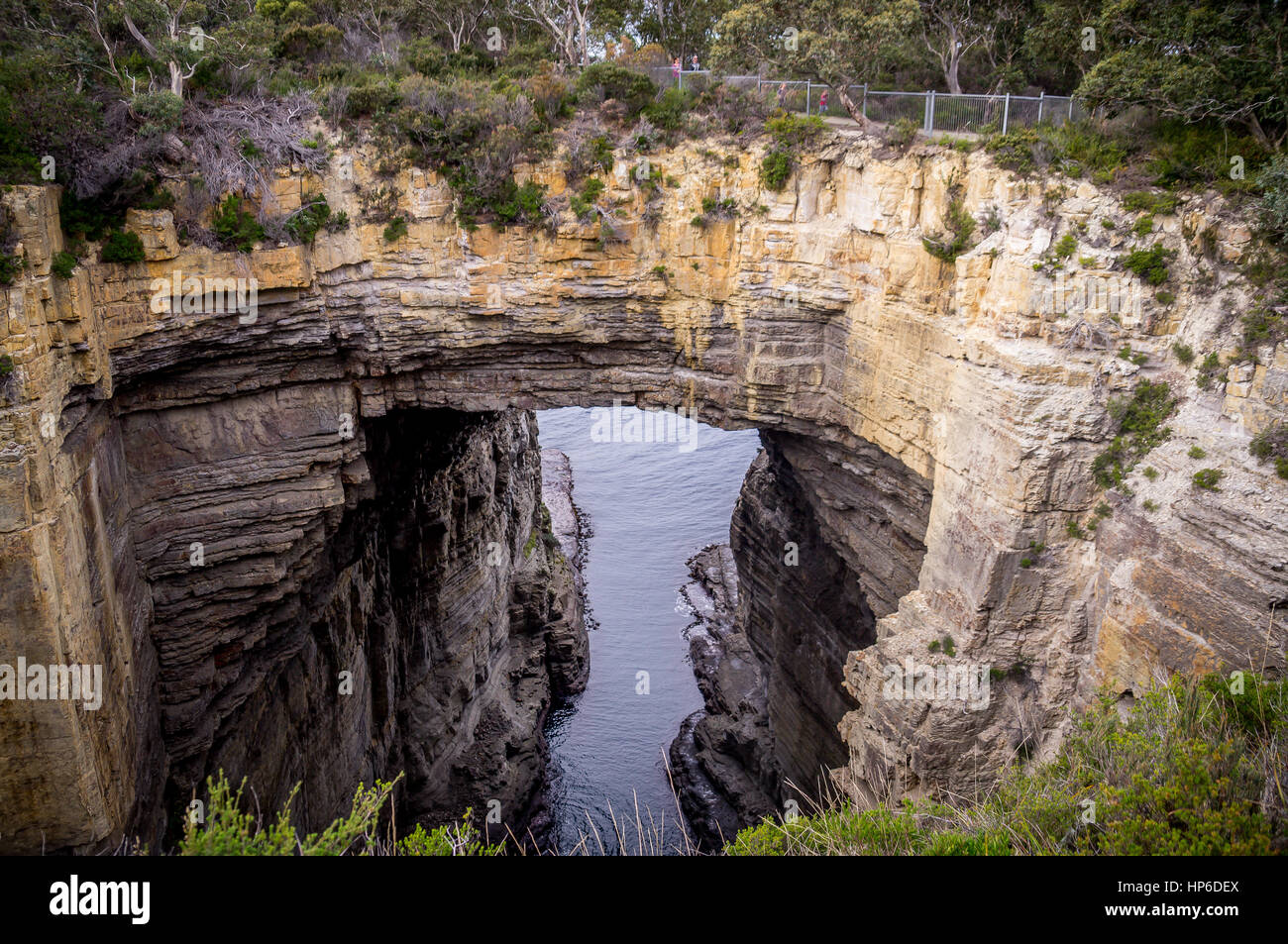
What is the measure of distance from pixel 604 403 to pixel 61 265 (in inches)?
411

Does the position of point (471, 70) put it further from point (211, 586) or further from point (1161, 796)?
point (1161, 796)

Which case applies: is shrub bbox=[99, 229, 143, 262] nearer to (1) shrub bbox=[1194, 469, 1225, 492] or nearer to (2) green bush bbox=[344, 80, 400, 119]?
(2) green bush bbox=[344, 80, 400, 119]

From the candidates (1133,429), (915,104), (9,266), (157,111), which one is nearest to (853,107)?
(915,104)

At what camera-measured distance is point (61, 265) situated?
13016 millimetres

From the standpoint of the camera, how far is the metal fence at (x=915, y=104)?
1535cm

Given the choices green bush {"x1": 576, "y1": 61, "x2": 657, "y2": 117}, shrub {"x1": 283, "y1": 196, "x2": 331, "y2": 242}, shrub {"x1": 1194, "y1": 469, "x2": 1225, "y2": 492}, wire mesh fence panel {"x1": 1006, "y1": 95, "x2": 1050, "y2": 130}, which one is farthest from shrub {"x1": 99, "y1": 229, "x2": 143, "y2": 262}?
shrub {"x1": 1194, "y1": 469, "x2": 1225, "y2": 492}

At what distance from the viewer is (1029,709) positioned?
13219mm

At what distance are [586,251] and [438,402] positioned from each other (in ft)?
15.2

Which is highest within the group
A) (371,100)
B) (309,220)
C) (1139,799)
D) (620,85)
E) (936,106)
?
(620,85)

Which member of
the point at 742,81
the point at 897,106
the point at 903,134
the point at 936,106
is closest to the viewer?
the point at 903,134

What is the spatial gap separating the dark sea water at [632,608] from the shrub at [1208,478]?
1195 cm

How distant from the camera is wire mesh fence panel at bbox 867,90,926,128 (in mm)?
16391

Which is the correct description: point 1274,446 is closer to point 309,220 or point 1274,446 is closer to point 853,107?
point 853,107

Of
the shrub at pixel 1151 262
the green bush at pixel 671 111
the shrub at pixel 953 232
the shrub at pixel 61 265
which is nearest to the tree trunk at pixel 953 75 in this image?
the shrub at pixel 953 232
